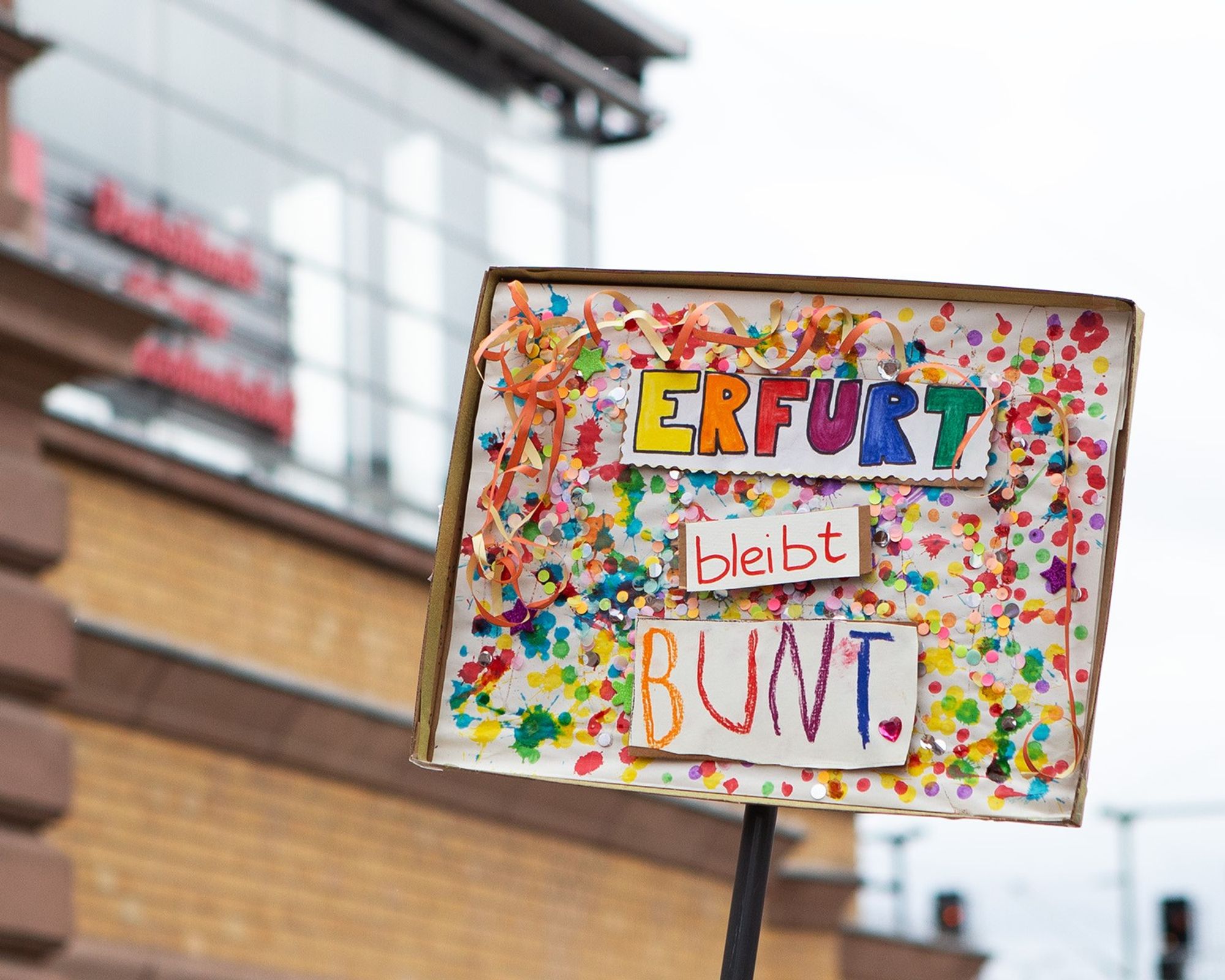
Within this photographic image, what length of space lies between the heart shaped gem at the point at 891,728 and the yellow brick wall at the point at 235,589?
7.60m

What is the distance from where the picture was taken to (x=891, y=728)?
329 cm

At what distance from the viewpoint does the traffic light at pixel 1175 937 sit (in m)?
27.6

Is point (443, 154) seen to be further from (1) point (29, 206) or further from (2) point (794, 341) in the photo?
(2) point (794, 341)

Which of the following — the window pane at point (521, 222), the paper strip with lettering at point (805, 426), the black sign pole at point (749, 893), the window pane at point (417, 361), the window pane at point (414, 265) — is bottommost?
the black sign pole at point (749, 893)

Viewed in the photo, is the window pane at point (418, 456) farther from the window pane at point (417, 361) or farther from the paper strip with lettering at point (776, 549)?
the paper strip with lettering at point (776, 549)

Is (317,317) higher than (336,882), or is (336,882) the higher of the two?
(317,317)

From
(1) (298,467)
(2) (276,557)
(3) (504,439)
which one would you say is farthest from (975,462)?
(1) (298,467)

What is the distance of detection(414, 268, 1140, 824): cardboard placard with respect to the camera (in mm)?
3287

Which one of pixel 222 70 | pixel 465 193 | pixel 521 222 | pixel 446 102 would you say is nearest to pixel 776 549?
pixel 222 70

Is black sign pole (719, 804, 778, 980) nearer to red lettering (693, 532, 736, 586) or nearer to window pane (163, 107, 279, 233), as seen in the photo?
red lettering (693, 532, 736, 586)

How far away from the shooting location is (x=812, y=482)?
3.47 meters

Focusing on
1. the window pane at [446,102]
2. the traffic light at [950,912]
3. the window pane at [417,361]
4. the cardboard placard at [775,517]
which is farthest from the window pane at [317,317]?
the cardboard placard at [775,517]

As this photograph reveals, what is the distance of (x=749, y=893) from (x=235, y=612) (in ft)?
27.7

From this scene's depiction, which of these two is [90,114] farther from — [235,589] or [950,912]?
[950,912]
